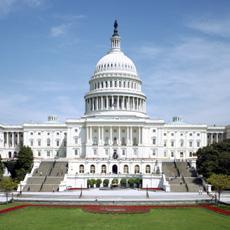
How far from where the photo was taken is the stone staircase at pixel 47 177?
88.1 m

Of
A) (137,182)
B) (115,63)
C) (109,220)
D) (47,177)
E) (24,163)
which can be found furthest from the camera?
(115,63)

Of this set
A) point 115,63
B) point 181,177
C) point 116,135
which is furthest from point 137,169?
point 115,63

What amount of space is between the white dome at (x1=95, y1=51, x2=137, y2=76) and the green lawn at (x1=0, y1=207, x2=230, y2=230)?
88.5m

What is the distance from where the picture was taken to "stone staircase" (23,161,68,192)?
8812cm

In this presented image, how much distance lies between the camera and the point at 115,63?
139250 millimetres

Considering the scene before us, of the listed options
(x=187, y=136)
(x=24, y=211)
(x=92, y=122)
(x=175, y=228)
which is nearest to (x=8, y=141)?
(x=92, y=122)

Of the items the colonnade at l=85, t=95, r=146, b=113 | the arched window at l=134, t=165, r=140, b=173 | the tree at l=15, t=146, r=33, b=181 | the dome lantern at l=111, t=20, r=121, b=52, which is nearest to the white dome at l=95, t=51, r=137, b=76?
the dome lantern at l=111, t=20, r=121, b=52

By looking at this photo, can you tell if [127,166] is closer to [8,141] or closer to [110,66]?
[110,66]

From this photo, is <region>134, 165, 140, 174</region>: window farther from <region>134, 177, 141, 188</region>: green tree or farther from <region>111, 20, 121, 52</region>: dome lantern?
<region>111, 20, 121, 52</region>: dome lantern

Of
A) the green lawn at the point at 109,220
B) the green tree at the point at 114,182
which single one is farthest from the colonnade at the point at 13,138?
the green lawn at the point at 109,220

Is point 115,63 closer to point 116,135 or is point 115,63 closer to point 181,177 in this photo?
point 116,135

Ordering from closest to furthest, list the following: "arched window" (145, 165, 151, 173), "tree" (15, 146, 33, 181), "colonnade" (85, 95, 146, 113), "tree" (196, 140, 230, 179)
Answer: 1. "tree" (196, 140, 230, 179)
2. "tree" (15, 146, 33, 181)
3. "arched window" (145, 165, 151, 173)
4. "colonnade" (85, 95, 146, 113)

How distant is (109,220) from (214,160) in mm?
53750

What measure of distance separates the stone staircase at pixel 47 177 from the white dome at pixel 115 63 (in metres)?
41.6
